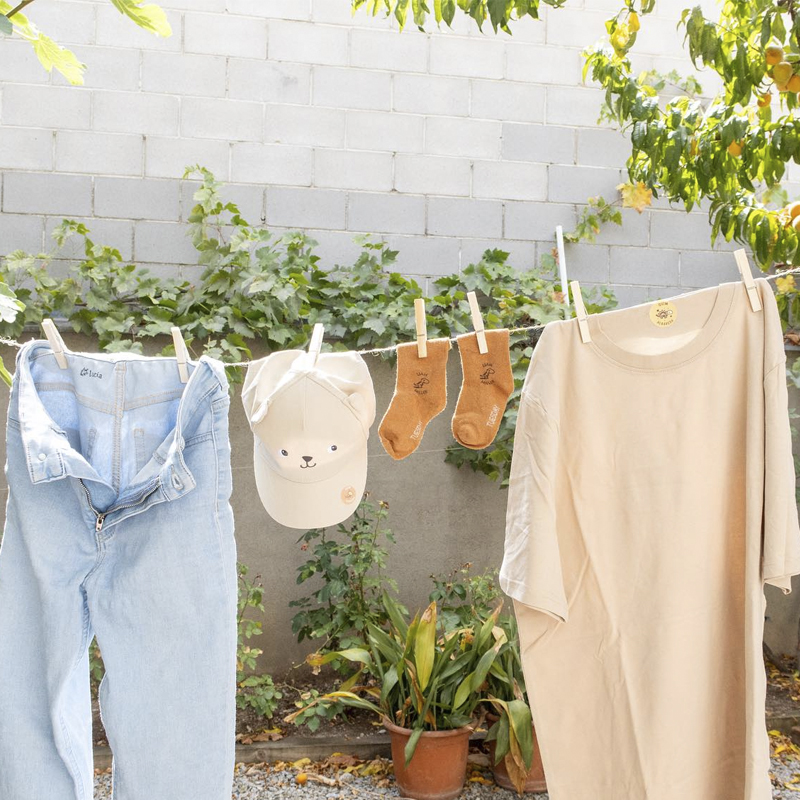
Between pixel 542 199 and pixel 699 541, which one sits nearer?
pixel 699 541

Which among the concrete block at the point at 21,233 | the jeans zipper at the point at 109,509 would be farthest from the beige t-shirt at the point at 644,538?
the concrete block at the point at 21,233

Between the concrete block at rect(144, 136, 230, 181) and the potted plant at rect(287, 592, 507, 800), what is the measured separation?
1949 mm

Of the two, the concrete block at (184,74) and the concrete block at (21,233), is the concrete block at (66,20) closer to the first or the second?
the concrete block at (184,74)

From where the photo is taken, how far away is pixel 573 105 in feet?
12.3

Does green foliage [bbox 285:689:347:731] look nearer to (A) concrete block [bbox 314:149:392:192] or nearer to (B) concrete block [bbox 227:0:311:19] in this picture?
(A) concrete block [bbox 314:149:392:192]

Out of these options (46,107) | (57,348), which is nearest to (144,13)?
(57,348)

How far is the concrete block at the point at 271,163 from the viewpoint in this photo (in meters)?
3.49

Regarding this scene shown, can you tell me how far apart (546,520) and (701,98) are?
282 centimetres

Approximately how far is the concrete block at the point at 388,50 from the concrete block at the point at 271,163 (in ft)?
1.47

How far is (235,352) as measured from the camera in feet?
10.6

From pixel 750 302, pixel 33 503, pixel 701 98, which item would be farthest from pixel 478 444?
pixel 701 98

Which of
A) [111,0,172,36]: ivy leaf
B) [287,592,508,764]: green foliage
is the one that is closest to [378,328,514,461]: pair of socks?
[111,0,172,36]: ivy leaf

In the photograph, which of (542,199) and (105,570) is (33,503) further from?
(542,199)

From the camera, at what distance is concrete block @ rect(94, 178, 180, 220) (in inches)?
134
